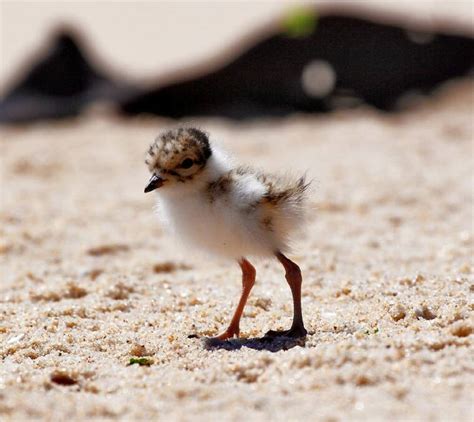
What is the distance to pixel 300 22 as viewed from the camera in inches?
535

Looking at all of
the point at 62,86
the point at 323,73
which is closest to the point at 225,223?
the point at 323,73

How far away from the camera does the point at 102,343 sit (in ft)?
15.1

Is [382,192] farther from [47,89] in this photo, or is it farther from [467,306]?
[47,89]

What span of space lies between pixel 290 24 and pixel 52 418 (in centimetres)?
1084

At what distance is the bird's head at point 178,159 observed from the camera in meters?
4.66

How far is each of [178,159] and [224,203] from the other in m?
0.35

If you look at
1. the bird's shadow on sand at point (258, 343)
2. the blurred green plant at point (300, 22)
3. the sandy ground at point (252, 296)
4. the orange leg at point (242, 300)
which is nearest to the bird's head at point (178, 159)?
the orange leg at point (242, 300)

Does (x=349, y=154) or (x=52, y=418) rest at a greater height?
(x=349, y=154)

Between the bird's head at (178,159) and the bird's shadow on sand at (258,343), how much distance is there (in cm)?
87

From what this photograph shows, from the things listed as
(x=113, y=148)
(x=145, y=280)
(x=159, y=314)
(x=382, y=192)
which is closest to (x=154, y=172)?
(x=159, y=314)

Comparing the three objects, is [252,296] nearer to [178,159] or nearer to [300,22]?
[178,159]

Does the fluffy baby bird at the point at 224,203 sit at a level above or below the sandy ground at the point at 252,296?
above

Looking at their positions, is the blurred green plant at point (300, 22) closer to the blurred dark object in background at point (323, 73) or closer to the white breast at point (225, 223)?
the blurred dark object in background at point (323, 73)

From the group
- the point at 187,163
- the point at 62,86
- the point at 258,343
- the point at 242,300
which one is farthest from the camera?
the point at 62,86
